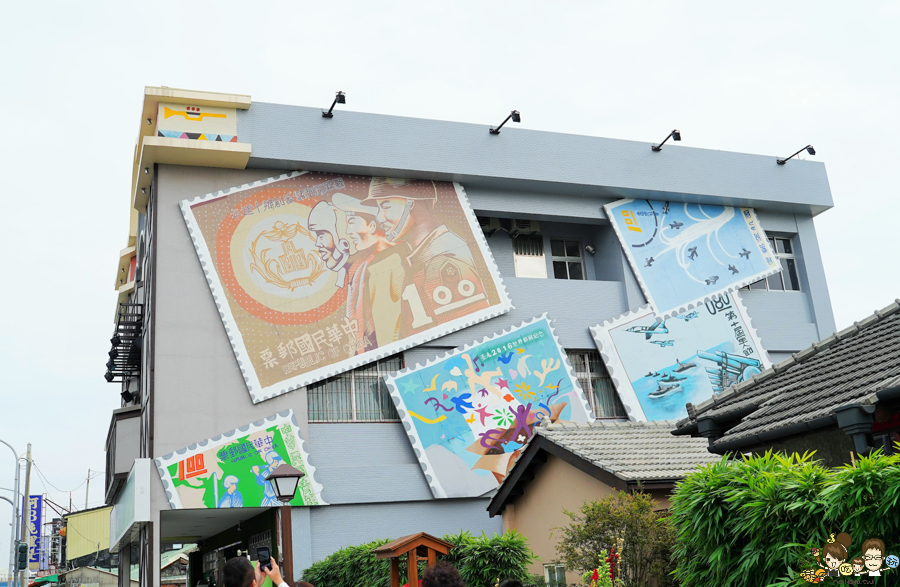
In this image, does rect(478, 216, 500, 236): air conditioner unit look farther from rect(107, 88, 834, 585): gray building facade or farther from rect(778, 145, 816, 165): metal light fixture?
rect(778, 145, 816, 165): metal light fixture

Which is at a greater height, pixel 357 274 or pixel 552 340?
pixel 357 274

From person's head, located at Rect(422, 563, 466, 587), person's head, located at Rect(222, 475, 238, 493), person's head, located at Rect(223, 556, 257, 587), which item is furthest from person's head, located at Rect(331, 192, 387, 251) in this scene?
person's head, located at Rect(422, 563, 466, 587)

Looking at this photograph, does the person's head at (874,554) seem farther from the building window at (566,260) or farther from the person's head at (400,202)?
A: the building window at (566,260)

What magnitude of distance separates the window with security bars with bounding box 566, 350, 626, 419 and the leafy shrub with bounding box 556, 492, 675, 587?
33.6 ft

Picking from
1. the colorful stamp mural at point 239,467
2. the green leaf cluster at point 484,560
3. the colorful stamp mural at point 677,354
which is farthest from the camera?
the colorful stamp mural at point 677,354

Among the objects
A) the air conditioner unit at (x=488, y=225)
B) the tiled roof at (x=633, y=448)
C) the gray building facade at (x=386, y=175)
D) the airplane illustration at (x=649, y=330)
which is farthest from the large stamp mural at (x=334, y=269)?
the tiled roof at (x=633, y=448)

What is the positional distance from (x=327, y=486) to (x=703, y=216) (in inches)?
499

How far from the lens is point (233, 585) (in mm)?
5461

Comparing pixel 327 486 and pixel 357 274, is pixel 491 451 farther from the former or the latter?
pixel 357 274

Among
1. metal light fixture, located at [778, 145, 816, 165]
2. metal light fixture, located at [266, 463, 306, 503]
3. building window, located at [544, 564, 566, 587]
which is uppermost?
metal light fixture, located at [778, 145, 816, 165]

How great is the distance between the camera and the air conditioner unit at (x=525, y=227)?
22.2 metres

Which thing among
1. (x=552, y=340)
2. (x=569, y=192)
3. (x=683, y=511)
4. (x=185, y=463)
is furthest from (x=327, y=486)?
(x=683, y=511)

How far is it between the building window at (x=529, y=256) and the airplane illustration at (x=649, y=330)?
2818 millimetres

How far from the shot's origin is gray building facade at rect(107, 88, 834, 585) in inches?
690
